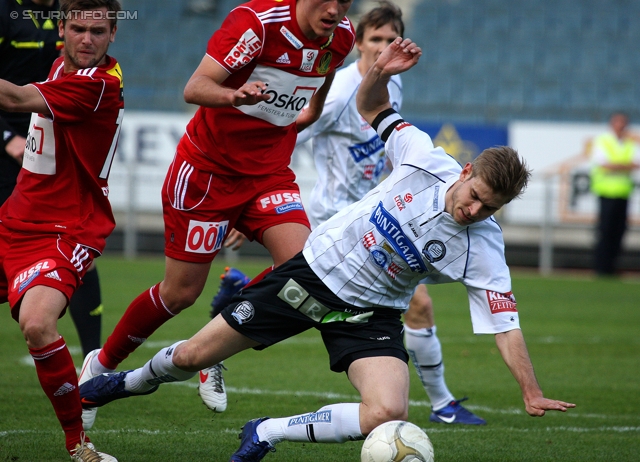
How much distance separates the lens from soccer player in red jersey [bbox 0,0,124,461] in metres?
3.94

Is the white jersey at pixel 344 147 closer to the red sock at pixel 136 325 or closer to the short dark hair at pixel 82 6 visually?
the red sock at pixel 136 325

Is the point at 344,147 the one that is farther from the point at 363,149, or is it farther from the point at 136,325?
the point at 136,325

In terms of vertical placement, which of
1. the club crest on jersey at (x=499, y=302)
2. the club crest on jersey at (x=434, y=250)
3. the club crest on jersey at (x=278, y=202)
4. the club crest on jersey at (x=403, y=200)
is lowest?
the club crest on jersey at (x=499, y=302)

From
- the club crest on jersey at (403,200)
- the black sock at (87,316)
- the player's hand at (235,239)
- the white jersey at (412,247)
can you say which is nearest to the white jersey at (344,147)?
the player's hand at (235,239)

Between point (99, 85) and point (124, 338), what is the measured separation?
57.7 inches

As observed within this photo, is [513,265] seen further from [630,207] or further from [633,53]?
[633,53]

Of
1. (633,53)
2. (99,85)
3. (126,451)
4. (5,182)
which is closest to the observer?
(99,85)

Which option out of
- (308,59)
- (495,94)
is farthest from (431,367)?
(495,94)

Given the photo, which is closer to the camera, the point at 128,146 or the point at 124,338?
the point at 124,338

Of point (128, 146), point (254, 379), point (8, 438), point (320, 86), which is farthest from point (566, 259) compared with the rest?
point (8, 438)

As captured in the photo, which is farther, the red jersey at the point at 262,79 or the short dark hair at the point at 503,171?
the red jersey at the point at 262,79

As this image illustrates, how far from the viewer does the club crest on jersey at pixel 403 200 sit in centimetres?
396

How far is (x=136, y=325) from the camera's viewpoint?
4.84m

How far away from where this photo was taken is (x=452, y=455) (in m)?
4.54
